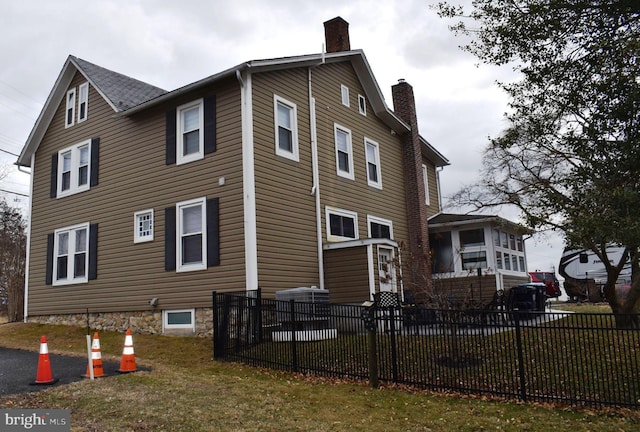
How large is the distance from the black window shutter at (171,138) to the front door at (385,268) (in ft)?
19.6

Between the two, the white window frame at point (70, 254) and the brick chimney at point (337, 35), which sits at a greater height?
the brick chimney at point (337, 35)

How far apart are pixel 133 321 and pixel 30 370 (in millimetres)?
4807

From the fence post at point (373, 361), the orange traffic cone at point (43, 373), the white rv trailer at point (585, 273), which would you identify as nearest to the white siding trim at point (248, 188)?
the fence post at point (373, 361)

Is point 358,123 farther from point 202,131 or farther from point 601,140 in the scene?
point 601,140

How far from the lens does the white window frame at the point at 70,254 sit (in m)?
15.5

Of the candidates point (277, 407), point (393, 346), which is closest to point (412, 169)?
point (393, 346)

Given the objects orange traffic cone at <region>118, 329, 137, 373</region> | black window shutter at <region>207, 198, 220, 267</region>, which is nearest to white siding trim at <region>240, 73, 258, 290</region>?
black window shutter at <region>207, 198, 220, 267</region>

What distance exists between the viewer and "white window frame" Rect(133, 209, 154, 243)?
1399cm

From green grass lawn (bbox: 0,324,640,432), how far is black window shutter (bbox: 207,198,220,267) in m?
3.94

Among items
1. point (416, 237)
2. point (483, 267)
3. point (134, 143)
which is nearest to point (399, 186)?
point (416, 237)

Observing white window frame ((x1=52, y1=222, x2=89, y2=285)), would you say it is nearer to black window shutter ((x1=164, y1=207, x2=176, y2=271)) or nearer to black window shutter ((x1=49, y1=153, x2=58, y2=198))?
black window shutter ((x1=49, y1=153, x2=58, y2=198))

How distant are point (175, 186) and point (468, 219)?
378 inches

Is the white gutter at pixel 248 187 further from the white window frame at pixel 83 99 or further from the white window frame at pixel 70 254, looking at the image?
the white window frame at pixel 83 99

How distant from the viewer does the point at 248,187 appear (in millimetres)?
12117
